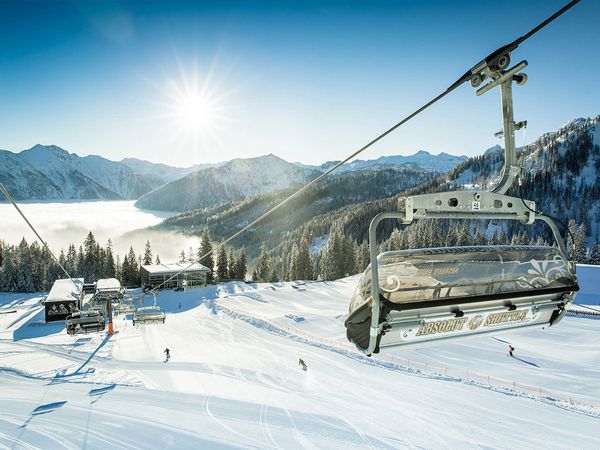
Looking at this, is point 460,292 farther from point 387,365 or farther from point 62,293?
point 62,293

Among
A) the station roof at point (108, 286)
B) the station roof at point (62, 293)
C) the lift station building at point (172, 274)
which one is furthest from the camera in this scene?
the lift station building at point (172, 274)

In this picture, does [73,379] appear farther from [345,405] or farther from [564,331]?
[564,331]

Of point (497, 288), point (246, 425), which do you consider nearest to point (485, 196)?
point (497, 288)

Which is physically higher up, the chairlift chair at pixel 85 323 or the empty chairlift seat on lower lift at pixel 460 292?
the empty chairlift seat on lower lift at pixel 460 292

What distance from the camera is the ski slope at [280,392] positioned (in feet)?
53.4

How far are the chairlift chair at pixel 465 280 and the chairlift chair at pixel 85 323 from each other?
26.8m

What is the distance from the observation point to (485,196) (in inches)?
170

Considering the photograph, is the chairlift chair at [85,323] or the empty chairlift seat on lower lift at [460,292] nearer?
the empty chairlift seat on lower lift at [460,292]

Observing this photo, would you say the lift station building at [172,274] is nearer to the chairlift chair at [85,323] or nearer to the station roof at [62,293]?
the station roof at [62,293]

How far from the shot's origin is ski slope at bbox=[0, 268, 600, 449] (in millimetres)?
16281

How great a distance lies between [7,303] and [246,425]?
194 ft

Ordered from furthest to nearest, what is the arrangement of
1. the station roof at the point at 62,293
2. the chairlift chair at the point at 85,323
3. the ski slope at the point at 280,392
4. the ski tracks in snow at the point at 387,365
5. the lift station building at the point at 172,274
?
the lift station building at the point at 172,274 → the station roof at the point at 62,293 → the chairlift chair at the point at 85,323 → the ski tracks in snow at the point at 387,365 → the ski slope at the point at 280,392

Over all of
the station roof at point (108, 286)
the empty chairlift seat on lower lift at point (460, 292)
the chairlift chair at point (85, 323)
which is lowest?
the chairlift chair at point (85, 323)

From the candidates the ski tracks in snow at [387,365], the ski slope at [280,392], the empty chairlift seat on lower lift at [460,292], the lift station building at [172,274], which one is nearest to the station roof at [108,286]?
the ski slope at [280,392]
